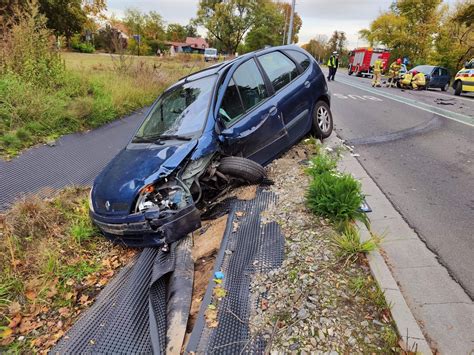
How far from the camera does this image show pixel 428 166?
5.61 meters

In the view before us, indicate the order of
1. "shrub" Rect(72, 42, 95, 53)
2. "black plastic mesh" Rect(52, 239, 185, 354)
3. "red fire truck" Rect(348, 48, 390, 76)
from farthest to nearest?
1. "shrub" Rect(72, 42, 95, 53)
2. "red fire truck" Rect(348, 48, 390, 76)
3. "black plastic mesh" Rect(52, 239, 185, 354)

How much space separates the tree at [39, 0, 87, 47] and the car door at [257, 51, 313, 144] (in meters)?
29.0

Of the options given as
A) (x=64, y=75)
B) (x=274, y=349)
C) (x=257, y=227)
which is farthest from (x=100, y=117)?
(x=274, y=349)

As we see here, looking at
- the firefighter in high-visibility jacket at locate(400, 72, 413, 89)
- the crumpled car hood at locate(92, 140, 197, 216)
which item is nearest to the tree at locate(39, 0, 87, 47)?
the firefighter in high-visibility jacket at locate(400, 72, 413, 89)

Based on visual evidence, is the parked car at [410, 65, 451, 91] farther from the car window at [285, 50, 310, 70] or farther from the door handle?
the door handle

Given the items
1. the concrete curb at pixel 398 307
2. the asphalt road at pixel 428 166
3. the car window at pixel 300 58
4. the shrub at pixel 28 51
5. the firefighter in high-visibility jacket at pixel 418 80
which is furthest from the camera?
the firefighter in high-visibility jacket at pixel 418 80

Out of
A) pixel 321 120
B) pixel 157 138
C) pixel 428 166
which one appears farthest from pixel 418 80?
pixel 157 138

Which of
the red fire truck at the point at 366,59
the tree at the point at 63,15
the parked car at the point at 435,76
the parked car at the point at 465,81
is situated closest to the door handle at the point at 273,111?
the parked car at the point at 465,81

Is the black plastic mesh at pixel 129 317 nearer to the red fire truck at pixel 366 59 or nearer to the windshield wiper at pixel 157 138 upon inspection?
the windshield wiper at pixel 157 138

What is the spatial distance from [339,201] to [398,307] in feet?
4.50

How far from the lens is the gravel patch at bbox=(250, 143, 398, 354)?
2361mm

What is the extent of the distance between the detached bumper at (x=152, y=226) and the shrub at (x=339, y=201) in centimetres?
140

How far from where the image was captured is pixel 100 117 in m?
8.69

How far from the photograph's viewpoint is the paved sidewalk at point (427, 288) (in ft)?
7.85
